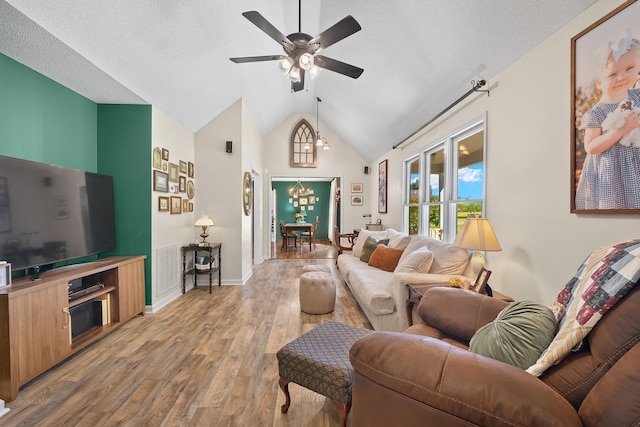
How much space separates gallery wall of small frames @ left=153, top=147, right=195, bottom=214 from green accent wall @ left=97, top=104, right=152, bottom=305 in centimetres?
15

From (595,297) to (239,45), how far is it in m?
3.74

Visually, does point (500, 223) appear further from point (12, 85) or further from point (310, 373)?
point (12, 85)

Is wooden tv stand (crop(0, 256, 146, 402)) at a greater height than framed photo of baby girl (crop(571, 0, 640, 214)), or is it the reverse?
framed photo of baby girl (crop(571, 0, 640, 214))

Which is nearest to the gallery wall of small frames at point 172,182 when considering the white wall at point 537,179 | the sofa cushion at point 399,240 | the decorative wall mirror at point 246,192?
the decorative wall mirror at point 246,192

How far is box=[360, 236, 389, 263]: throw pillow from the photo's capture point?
13.2ft

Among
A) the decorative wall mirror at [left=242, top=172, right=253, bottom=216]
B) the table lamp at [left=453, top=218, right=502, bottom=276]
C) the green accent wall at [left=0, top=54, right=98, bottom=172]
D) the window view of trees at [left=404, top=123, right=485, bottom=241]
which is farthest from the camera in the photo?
the decorative wall mirror at [left=242, top=172, right=253, bottom=216]

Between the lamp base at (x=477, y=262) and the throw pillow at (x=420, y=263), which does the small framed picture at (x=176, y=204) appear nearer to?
the throw pillow at (x=420, y=263)

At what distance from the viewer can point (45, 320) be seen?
1921mm

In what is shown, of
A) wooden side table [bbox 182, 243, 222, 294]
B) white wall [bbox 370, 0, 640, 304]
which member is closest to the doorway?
wooden side table [bbox 182, 243, 222, 294]

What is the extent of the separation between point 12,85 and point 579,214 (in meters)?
4.10

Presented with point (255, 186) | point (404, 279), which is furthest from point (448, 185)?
point (255, 186)

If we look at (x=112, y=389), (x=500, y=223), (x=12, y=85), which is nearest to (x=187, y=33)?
(x=12, y=85)

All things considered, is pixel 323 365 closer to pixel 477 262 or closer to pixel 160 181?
pixel 477 262

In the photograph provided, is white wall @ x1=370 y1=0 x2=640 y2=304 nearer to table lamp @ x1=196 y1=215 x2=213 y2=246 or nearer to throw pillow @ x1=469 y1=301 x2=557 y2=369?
throw pillow @ x1=469 y1=301 x2=557 y2=369
